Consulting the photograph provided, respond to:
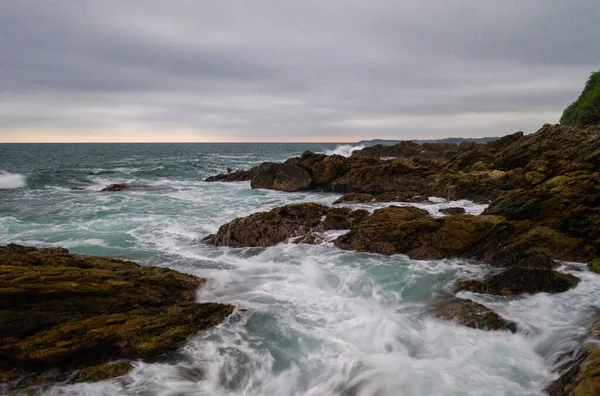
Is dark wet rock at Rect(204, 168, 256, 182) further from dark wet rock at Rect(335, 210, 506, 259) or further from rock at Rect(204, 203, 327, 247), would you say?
dark wet rock at Rect(335, 210, 506, 259)

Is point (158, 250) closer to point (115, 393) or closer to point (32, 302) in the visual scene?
point (32, 302)

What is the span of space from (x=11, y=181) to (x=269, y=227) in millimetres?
33014

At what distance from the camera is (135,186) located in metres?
29.7

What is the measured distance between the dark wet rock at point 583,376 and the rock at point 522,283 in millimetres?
2363

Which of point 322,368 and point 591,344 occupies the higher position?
point 591,344

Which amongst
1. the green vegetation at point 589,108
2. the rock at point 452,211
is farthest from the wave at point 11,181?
the green vegetation at point 589,108

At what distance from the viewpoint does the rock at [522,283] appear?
8.33 metres

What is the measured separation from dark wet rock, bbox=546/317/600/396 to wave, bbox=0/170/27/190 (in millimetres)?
38159

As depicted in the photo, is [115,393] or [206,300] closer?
[115,393]

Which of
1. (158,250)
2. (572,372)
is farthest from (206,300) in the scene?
(572,372)

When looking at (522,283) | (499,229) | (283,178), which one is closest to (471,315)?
(522,283)

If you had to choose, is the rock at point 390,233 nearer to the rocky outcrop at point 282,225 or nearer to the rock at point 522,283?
the rocky outcrop at point 282,225

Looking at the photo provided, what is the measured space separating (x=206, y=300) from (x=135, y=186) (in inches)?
955

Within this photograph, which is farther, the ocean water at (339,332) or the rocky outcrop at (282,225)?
the rocky outcrop at (282,225)
